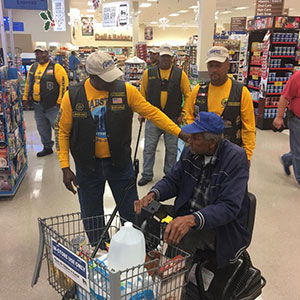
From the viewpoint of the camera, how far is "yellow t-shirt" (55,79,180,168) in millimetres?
2102

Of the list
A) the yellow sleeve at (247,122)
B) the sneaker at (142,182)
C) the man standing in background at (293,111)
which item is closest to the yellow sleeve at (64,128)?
the yellow sleeve at (247,122)

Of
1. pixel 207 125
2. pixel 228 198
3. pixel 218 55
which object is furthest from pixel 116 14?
pixel 228 198

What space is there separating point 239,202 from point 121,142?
928mm

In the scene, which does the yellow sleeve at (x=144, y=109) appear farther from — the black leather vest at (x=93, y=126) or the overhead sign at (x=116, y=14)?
the overhead sign at (x=116, y=14)

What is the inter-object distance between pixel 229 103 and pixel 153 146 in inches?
65.9

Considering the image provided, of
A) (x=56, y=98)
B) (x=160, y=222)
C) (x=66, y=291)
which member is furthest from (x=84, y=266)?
(x=56, y=98)

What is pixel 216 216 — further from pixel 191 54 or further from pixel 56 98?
pixel 191 54

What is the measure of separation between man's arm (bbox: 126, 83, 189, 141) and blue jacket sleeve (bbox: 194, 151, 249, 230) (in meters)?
0.55

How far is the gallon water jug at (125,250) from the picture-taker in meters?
1.29

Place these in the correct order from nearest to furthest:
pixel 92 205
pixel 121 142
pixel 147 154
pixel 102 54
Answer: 1. pixel 102 54
2. pixel 121 142
3. pixel 92 205
4. pixel 147 154

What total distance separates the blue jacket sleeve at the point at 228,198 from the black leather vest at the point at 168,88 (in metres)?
2.33

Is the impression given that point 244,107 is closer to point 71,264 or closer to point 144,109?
point 144,109

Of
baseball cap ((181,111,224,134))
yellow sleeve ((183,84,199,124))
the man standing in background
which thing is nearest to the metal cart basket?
baseball cap ((181,111,224,134))

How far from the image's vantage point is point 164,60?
390 centimetres
